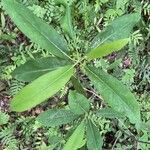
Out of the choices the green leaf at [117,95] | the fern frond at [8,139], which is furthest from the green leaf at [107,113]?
the fern frond at [8,139]

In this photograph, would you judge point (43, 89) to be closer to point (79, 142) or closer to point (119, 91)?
point (119, 91)

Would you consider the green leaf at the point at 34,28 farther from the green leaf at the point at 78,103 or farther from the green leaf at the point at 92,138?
the green leaf at the point at 92,138

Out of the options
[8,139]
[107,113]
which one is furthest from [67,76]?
[8,139]

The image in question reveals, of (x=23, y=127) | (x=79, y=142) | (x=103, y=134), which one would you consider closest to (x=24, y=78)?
(x=79, y=142)

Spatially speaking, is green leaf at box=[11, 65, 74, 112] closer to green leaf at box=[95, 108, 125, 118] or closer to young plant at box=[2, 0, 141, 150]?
young plant at box=[2, 0, 141, 150]

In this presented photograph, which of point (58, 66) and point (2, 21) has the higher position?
point (2, 21)

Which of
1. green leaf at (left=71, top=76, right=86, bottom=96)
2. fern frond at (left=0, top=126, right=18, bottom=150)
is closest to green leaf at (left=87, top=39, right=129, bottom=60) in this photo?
green leaf at (left=71, top=76, right=86, bottom=96)
